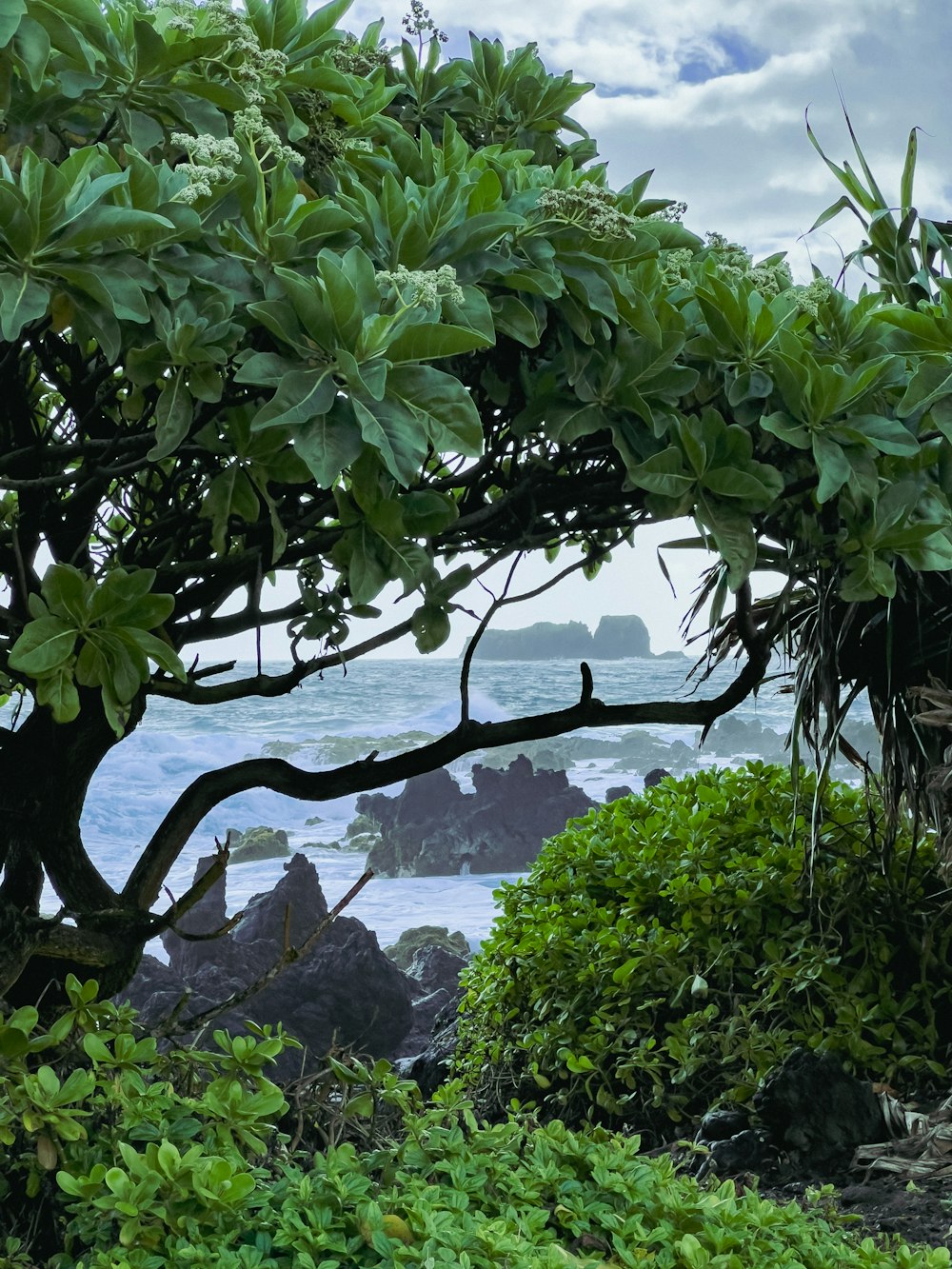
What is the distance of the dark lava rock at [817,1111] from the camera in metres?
3.30

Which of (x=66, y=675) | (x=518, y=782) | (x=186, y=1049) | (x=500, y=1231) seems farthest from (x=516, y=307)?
(x=518, y=782)

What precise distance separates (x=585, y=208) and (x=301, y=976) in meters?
4.76

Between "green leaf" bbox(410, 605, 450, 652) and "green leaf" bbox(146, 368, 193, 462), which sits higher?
"green leaf" bbox(146, 368, 193, 462)

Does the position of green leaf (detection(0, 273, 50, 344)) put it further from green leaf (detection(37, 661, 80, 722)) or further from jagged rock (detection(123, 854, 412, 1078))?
jagged rock (detection(123, 854, 412, 1078))

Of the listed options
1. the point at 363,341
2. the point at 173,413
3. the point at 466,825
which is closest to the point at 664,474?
the point at 363,341

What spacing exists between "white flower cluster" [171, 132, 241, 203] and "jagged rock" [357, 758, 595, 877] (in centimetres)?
554

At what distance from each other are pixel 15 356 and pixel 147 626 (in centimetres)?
44

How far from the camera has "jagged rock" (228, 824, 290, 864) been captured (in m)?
6.80

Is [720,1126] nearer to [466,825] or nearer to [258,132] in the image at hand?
[258,132]

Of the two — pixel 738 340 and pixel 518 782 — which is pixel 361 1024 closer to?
pixel 518 782

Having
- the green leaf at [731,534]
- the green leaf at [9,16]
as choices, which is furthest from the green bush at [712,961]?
the green leaf at [9,16]

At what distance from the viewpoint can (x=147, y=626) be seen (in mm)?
1637

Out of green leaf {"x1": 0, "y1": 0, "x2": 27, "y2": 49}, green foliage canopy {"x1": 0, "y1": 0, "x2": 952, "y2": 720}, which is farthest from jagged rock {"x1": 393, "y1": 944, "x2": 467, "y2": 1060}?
green leaf {"x1": 0, "y1": 0, "x2": 27, "y2": 49}

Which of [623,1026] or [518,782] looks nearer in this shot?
[623,1026]
